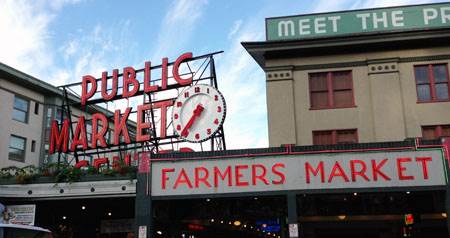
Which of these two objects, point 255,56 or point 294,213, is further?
point 255,56

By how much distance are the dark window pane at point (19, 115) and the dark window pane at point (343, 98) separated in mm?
31082

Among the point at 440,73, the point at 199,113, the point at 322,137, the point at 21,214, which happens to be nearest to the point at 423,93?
the point at 440,73

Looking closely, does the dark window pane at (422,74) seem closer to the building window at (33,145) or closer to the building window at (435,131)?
the building window at (435,131)

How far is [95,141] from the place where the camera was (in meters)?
35.1

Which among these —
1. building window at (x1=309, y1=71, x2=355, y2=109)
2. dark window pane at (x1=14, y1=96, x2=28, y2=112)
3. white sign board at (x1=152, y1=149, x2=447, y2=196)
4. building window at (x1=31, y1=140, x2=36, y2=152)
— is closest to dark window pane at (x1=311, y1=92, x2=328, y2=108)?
building window at (x1=309, y1=71, x2=355, y2=109)

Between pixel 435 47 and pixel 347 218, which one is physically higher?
pixel 435 47

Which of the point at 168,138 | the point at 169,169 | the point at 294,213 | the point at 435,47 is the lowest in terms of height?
the point at 294,213

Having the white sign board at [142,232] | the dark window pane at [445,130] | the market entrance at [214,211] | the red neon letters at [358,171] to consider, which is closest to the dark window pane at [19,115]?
the market entrance at [214,211]

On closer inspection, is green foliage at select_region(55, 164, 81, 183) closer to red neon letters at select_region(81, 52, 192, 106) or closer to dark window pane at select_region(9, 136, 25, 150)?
red neon letters at select_region(81, 52, 192, 106)

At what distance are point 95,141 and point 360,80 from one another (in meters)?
17.6

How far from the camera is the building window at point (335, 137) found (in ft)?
87.3

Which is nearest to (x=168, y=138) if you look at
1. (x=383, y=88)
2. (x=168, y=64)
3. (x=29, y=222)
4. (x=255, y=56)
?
(x=168, y=64)

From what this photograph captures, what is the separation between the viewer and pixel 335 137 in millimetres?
26703

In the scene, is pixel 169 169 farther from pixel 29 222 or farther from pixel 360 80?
pixel 360 80
